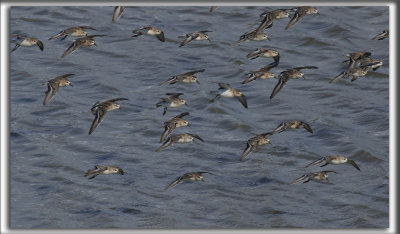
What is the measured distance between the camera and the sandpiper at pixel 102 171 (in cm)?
1939

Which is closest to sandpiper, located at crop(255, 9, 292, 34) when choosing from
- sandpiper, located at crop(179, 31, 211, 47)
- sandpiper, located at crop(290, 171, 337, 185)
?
sandpiper, located at crop(179, 31, 211, 47)

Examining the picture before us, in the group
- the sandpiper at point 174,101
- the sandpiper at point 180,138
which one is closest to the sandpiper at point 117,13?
the sandpiper at point 174,101

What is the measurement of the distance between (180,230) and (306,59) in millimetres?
10752

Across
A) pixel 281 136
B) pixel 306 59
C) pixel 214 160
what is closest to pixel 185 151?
pixel 214 160

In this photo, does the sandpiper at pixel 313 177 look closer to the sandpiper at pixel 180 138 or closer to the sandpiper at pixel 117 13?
the sandpiper at pixel 180 138

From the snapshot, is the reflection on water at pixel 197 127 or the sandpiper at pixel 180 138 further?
the reflection on water at pixel 197 127

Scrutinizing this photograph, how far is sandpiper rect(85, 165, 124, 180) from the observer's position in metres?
19.4

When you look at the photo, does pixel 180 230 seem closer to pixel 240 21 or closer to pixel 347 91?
pixel 347 91

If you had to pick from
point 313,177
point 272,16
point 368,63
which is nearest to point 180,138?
point 313,177

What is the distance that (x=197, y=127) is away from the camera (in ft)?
78.9

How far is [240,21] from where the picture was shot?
97.2 feet

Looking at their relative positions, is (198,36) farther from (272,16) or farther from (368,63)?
(368,63)

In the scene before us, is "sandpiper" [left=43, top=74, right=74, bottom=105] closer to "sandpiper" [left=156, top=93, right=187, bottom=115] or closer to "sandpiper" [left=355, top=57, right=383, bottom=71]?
"sandpiper" [left=156, top=93, right=187, bottom=115]

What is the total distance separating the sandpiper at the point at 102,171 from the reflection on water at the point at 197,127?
0.36 metres
